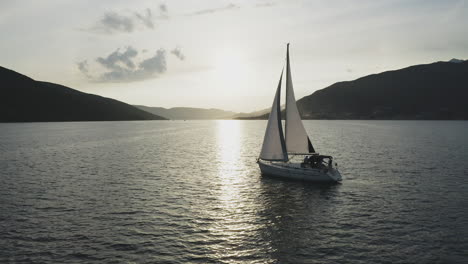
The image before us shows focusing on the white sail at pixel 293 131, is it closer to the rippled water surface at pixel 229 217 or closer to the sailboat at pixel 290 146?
the sailboat at pixel 290 146

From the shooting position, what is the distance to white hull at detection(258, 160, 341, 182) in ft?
131

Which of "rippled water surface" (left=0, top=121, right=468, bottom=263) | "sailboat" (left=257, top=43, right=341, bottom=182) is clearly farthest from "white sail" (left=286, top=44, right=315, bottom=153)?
"rippled water surface" (left=0, top=121, right=468, bottom=263)

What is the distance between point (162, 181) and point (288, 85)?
2301cm

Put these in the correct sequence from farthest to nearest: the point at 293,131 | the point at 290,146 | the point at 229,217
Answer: the point at 290,146, the point at 293,131, the point at 229,217

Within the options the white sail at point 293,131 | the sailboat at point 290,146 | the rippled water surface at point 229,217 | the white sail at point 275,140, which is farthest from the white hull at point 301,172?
the white sail at point 293,131

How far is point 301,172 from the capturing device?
41.0m

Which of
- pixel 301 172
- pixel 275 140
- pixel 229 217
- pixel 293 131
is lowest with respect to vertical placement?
pixel 229 217

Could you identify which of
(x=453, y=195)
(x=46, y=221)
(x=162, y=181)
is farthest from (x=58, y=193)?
(x=453, y=195)

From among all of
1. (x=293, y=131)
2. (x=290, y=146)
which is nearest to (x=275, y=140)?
(x=290, y=146)

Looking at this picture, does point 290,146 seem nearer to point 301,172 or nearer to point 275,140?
point 275,140

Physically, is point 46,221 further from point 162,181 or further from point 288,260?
point 288,260

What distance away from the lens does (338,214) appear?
28.3 meters

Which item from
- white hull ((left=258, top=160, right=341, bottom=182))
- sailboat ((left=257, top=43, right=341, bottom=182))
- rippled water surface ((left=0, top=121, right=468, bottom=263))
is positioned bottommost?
rippled water surface ((left=0, top=121, right=468, bottom=263))

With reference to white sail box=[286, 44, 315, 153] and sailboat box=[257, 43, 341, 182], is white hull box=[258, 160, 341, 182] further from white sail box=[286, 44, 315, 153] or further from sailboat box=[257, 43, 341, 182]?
white sail box=[286, 44, 315, 153]
